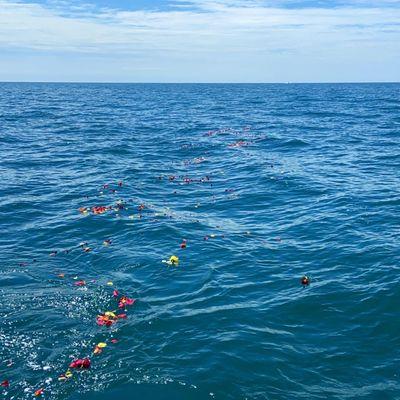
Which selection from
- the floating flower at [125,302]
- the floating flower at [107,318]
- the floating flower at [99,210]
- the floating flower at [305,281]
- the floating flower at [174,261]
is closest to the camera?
the floating flower at [107,318]

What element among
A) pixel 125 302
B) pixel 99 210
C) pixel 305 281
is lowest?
pixel 125 302

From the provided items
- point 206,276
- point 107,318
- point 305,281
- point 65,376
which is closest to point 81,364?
point 65,376

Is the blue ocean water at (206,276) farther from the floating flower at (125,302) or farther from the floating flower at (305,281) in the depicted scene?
the floating flower at (125,302)

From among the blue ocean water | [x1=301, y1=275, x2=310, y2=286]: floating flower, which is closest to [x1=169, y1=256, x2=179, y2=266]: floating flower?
the blue ocean water

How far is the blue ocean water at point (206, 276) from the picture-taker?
12.6m

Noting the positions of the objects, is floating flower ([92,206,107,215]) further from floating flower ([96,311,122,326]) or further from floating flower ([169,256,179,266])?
floating flower ([96,311,122,326])

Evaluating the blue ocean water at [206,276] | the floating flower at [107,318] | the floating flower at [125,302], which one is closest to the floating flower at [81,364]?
the blue ocean water at [206,276]

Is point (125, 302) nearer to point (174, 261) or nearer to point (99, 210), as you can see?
point (174, 261)

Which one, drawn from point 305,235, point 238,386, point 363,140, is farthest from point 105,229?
point 363,140

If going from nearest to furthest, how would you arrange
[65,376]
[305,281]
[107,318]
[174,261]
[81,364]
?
[65,376]
[81,364]
[107,318]
[305,281]
[174,261]

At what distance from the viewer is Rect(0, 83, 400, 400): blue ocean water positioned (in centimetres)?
1262

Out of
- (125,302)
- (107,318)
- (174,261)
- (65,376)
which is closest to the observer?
(65,376)

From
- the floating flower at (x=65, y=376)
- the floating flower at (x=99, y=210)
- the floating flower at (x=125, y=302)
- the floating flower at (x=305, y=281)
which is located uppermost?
the floating flower at (x=99, y=210)

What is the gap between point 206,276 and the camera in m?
18.6
